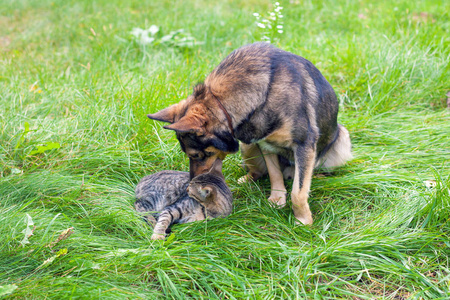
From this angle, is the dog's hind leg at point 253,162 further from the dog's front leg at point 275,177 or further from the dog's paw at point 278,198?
the dog's paw at point 278,198

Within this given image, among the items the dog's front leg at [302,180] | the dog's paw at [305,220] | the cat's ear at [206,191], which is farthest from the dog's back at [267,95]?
the dog's paw at [305,220]

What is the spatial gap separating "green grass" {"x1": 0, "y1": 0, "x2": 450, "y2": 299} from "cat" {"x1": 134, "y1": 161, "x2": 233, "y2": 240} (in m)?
0.14

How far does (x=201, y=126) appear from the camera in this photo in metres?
2.92

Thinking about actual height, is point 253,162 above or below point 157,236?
below

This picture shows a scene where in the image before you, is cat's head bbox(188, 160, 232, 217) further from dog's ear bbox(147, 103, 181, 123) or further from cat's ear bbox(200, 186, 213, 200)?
dog's ear bbox(147, 103, 181, 123)

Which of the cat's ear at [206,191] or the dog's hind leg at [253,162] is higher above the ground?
the cat's ear at [206,191]

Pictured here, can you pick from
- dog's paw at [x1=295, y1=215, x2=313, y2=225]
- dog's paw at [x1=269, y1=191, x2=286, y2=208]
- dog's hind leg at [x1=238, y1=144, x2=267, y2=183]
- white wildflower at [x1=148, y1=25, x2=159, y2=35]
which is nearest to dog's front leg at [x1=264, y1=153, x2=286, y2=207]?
dog's paw at [x1=269, y1=191, x2=286, y2=208]

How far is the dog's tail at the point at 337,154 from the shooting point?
380 cm

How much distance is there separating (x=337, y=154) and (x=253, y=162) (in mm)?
Result: 844

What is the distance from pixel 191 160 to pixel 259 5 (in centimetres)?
605

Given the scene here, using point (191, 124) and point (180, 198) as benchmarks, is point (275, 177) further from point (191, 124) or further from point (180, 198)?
point (191, 124)

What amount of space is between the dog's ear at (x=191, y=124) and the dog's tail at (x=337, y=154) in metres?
1.45

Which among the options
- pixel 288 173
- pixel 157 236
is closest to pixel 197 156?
pixel 157 236

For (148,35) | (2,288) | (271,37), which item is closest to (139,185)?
(2,288)
